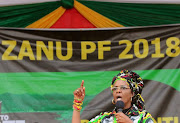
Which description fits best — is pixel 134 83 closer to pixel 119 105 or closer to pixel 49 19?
pixel 119 105

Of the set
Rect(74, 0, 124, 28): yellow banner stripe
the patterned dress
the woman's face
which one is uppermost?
Rect(74, 0, 124, 28): yellow banner stripe

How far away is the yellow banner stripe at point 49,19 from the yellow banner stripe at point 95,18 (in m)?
0.19

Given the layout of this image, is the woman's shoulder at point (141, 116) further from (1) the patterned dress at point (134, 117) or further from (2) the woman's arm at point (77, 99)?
(2) the woman's arm at point (77, 99)

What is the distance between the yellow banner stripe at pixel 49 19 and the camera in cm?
347

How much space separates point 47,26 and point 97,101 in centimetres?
106

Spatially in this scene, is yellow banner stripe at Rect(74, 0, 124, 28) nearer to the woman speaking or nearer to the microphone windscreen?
the woman speaking

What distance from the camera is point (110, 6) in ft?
11.3

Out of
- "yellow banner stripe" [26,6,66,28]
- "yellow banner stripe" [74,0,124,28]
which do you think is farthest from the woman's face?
"yellow banner stripe" [26,6,66,28]

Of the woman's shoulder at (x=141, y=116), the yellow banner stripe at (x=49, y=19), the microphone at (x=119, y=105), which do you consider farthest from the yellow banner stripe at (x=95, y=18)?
the microphone at (x=119, y=105)

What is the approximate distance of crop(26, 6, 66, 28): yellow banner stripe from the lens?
3467mm

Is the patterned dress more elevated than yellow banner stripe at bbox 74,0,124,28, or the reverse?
yellow banner stripe at bbox 74,0,124,28

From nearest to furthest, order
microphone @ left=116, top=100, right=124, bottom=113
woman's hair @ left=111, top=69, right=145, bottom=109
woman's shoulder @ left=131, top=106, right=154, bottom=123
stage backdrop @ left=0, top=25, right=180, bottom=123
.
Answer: microphone @ left=116, top=100, right=124, bottom=113, woman's shoulder @ left=131, top=106, right=154, bottom=123, woman's hair @ left=111, top=69, right=145, bottom=109, stage backdrop @ left=0, top=25, right=180, bottom=123

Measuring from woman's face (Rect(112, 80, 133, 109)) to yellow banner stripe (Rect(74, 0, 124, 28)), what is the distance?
1.34 m

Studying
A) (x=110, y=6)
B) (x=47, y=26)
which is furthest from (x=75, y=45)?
(x=110, y=6)
